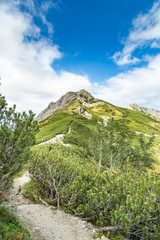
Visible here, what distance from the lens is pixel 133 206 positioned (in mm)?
7914

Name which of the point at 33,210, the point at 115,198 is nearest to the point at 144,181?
the point at 115,198

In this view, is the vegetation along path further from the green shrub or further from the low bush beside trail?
the green shrub

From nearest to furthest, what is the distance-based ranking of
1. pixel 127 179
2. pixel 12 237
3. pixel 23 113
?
pixel 12 237, pixel 23 113, pixel 127 179

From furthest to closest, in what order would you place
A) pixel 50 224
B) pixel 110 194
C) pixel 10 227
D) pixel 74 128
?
pixel 74 128 < pixel 110 194 < pixel 50 224 < pixel 10 227

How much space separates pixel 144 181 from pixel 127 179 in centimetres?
151

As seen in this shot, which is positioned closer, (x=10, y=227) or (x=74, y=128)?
(x=10, y=227)

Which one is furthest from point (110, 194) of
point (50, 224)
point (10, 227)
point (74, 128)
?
point (74, 128)

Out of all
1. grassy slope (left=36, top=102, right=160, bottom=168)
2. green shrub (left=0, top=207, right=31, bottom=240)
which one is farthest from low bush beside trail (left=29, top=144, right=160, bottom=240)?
grassy slope (left=36, top=102, right=160, bottom=168)

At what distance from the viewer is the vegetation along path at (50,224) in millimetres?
8594

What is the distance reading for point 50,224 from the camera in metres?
9.71

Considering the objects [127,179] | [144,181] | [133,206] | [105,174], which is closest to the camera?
[133,206]

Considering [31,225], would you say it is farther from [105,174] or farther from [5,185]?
[105,174]

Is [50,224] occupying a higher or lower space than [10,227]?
lower

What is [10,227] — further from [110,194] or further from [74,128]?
[74,128]
